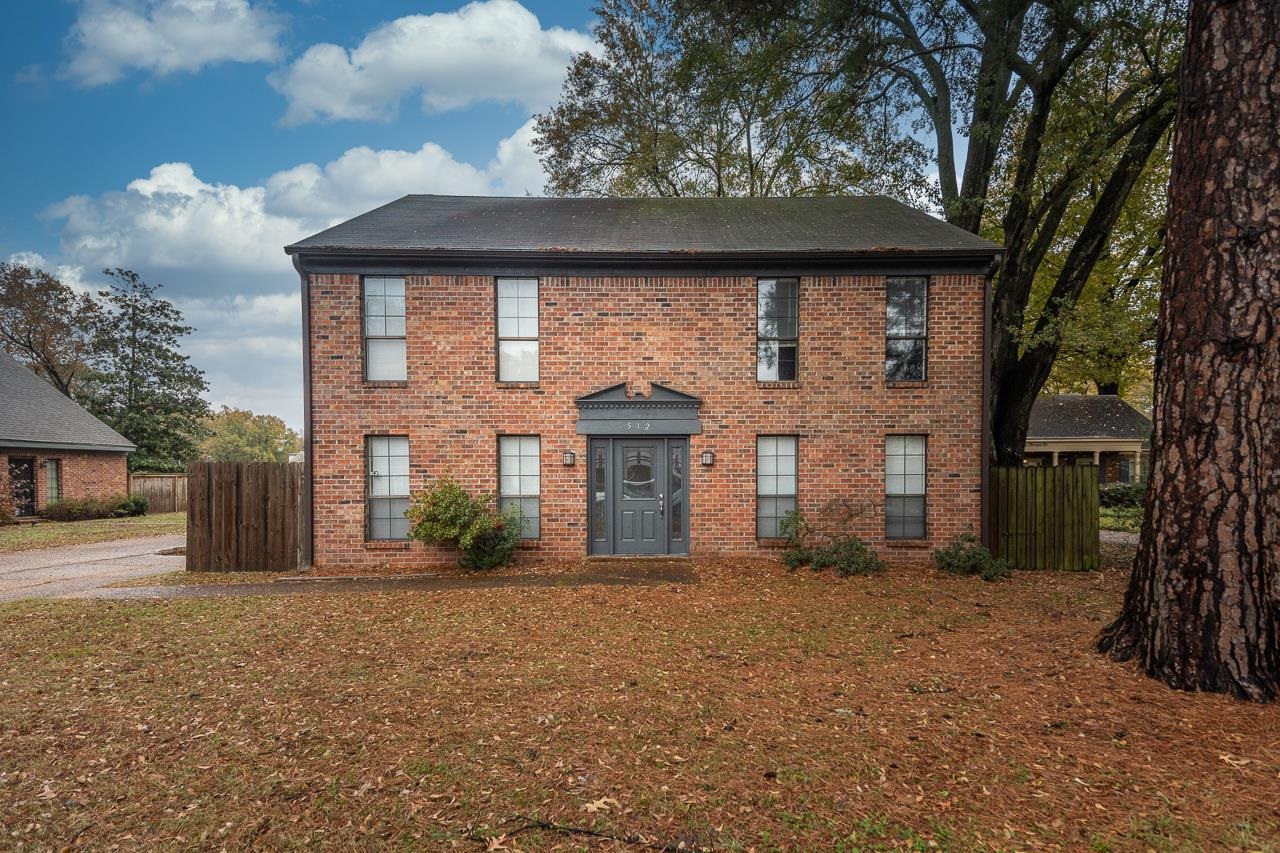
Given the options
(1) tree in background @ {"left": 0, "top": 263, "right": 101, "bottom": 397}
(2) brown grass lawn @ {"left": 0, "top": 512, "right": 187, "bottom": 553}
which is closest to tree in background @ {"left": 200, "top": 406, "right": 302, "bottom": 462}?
(1) tree in background @ {"left": 0, "top": 263, "right": 101, "bottom": 397}

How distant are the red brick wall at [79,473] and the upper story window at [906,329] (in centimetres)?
2573

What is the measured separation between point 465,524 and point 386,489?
1750mm

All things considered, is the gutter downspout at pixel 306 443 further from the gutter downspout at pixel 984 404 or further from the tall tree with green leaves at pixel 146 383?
the tall tree with green leaves at pixel 146 383

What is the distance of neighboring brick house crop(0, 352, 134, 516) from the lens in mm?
18266

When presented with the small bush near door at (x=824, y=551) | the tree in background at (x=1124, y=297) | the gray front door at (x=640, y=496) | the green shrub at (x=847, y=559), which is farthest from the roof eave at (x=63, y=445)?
the tree in background at (x=1124, y=297)

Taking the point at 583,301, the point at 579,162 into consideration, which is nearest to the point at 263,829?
the point at 583,301

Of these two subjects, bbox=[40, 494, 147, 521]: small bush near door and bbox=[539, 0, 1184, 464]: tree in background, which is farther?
bbox=[40, 494, 147, 521]: small bush near door

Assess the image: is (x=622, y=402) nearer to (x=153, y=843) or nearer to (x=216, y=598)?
(x=216, y=598)

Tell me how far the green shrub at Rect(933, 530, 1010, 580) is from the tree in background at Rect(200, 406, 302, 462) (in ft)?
186

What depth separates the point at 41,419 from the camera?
64.7 feet

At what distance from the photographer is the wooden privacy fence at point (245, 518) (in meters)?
9.68

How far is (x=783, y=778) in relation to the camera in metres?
3.32

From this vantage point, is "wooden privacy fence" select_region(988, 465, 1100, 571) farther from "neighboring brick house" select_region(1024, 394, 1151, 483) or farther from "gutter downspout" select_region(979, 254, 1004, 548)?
"neighboring brick house" select_region(1024, 394, 1151, 483)

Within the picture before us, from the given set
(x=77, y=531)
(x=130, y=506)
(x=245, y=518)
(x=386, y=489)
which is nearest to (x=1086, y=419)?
(x=386, y=489)
